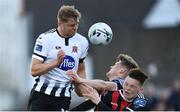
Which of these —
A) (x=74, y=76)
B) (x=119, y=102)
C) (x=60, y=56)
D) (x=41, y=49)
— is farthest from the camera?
(x=119, y=102)

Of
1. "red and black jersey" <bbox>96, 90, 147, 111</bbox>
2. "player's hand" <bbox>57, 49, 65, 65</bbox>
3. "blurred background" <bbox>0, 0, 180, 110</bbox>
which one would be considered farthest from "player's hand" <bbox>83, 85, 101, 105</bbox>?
"blurred background" <bbox>0, 0, 180, 110</bbox>

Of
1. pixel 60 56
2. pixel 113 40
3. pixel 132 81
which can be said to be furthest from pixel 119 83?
pixel 113 40

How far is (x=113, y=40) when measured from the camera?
17812 mm

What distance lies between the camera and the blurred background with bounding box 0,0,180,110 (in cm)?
1738

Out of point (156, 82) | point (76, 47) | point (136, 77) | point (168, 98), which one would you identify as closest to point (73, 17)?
point (76, 47)

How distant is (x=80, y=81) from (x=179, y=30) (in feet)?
35.3

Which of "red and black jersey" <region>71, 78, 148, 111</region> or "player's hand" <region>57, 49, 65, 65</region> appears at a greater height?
"player's hand" <region>57, 49, 65, 65</region>

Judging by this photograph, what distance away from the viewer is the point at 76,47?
7863 mm

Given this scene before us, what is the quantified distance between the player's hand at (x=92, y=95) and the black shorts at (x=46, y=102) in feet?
1.60

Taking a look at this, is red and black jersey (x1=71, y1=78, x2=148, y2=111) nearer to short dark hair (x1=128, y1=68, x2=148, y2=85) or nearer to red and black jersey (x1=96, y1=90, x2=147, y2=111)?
red and black jersey (x1=96, y1=90, x2=147, y2=111)

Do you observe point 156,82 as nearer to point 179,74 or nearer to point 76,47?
point 179,74

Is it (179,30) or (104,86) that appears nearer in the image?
(104,86)

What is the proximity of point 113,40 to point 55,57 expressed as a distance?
10.1 meters

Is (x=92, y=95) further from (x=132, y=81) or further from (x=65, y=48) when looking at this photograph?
(x=65, y=48)
